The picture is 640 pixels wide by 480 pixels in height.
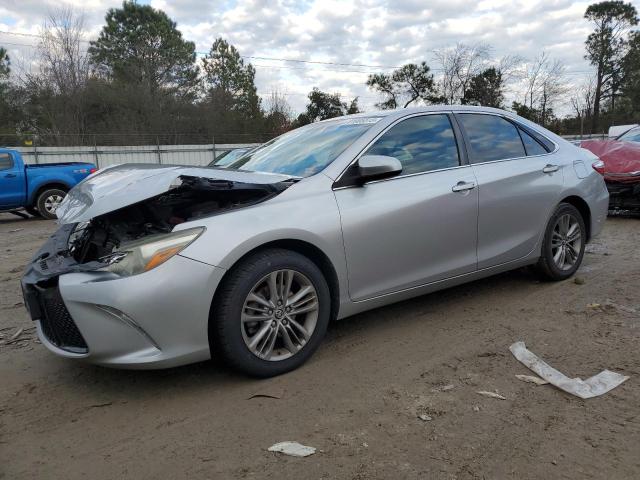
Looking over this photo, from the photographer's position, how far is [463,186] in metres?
3.81

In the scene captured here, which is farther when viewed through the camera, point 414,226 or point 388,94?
point 388,94

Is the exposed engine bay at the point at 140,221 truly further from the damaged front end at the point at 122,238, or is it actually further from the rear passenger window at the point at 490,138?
the rear passenger window at the point at 490,138

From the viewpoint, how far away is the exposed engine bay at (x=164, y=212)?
9.90 ft

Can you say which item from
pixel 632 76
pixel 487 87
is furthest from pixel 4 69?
pixel 632 76

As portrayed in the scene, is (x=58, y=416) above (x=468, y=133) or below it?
below

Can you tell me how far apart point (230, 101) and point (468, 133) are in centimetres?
3787

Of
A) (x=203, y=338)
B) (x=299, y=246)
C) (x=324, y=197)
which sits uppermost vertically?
(x=324, y=197)

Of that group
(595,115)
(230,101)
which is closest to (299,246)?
(230,101)

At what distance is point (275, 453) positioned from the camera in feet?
7.60

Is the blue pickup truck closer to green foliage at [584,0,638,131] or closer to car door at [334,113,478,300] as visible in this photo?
car door at [334,113,478,300]

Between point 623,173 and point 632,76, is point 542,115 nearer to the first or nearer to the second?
point 632,76

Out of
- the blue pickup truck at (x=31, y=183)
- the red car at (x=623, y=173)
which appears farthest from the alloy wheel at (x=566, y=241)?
the blue pickup truck at (x=31, y=183)

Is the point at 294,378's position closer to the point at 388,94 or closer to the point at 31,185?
the point at 31,185

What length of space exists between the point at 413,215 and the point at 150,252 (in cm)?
177
